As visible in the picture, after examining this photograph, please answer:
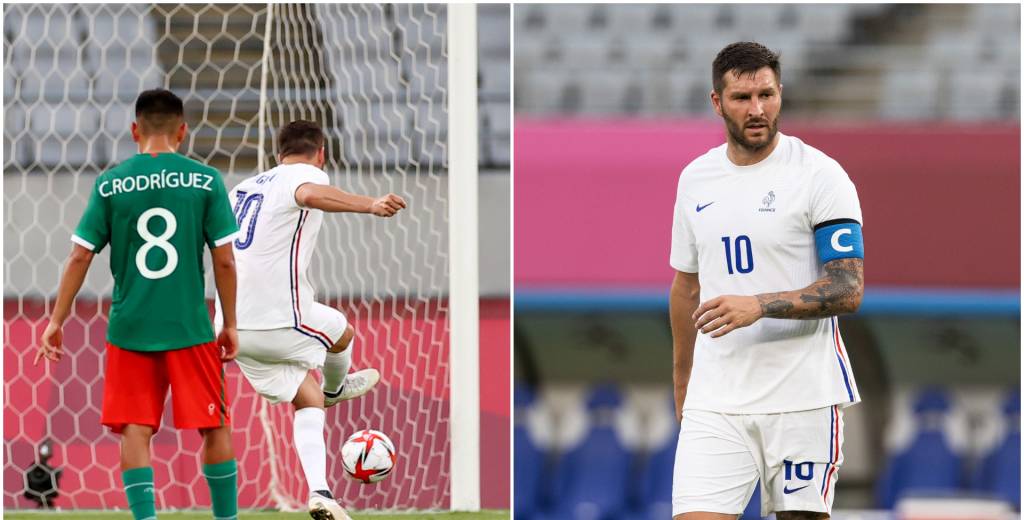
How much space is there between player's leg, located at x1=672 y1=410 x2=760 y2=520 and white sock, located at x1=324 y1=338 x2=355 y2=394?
2.03 metres

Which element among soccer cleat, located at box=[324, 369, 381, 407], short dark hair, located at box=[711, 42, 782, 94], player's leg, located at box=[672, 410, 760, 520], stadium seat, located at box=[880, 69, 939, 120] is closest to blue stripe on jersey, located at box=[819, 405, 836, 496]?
player's leg, located at box=[672, 410, 760, 520]

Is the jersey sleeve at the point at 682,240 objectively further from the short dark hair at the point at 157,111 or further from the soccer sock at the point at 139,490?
the soccer sock at the point at 139,490

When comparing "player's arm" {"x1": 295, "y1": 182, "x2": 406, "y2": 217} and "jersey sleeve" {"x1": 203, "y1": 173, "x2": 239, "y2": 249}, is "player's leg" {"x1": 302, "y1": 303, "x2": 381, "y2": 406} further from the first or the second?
"jersey sleeve" {"x1": 203, "y1": 173, "x2": 239, "y2": 249}

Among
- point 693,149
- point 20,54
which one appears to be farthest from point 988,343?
point 20,54

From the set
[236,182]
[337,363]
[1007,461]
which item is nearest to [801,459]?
[337,363]

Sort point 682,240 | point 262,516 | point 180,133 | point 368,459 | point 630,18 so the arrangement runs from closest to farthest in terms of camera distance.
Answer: point 682,240
point 180,133
point 368,459
point 262,516
point 630,18

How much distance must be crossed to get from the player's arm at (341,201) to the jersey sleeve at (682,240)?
0.91 metres

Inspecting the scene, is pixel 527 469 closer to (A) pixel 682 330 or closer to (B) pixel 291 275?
(B) pixel 291 275

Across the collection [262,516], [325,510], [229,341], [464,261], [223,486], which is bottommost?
[262,516]

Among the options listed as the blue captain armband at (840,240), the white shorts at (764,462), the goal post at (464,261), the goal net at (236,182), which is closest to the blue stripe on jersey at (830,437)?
the white shorts at (764,462)

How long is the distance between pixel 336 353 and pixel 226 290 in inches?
48.3

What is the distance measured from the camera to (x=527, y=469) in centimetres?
805

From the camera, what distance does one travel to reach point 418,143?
6910 millimetres

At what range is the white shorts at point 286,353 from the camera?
397cm
